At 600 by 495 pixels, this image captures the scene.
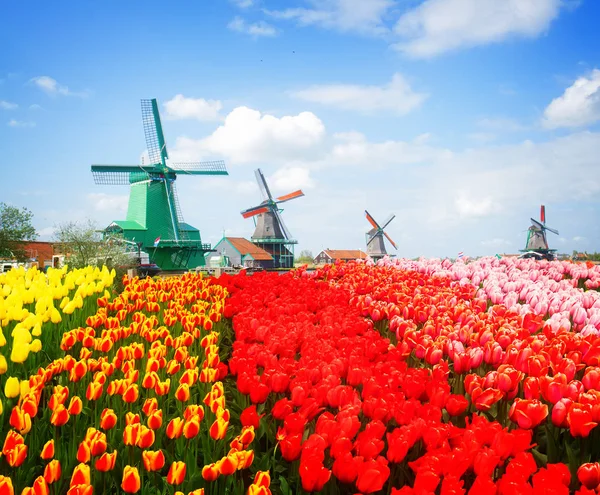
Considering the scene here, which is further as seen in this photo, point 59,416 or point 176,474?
point 59,416

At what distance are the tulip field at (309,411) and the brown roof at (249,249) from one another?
54.2 meters

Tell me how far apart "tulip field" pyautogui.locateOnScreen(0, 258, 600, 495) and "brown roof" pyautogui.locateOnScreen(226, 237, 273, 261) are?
54.2m

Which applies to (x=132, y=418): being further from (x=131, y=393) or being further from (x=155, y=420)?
(x=131, y=393)

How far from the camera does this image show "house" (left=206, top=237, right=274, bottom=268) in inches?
2352

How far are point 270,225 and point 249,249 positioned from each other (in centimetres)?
448

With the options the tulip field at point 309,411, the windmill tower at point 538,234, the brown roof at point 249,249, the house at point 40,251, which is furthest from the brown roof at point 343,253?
the tulip field at point 309,411

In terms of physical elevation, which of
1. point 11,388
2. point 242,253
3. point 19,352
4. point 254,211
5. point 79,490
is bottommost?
point 79,490

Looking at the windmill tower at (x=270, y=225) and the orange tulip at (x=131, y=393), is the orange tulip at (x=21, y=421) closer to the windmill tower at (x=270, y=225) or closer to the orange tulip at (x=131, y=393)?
the orange tulip at (x=131, y=393)

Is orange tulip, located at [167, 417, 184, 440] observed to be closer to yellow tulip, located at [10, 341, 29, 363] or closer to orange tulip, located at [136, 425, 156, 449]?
orange tulip, located at [136, 425, 156, 449]

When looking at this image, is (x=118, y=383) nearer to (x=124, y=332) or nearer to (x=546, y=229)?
(x=124, y=332)

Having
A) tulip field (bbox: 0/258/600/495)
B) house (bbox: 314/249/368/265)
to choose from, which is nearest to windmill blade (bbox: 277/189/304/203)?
house (bbox: 314/249/368/265)

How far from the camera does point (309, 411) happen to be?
2889mm

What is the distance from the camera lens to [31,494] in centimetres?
228

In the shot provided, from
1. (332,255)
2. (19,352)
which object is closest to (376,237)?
(332,255)
